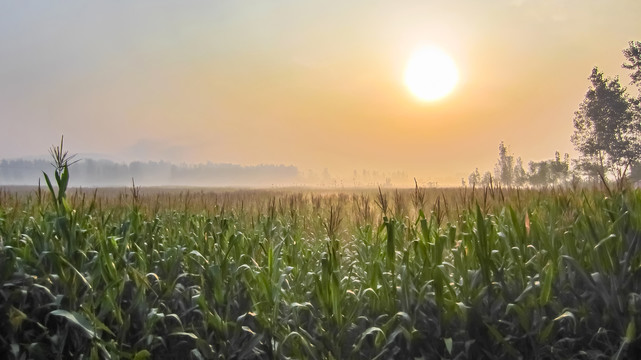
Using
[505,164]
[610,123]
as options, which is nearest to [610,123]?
[610,123]

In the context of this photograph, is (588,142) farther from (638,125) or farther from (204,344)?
(204,344)

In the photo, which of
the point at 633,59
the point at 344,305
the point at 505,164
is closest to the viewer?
the point at 344,305

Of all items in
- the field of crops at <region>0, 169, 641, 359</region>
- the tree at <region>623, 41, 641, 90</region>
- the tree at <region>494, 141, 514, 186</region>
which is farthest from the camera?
the tree at <region>494, 141, 514, 186</region>

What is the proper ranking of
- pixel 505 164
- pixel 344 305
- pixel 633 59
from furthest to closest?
pixel 505 164
pixel 633 59
pixel 344 305

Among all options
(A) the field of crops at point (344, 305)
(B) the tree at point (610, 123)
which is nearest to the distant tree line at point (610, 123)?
(B) the tree at point (610, 123)

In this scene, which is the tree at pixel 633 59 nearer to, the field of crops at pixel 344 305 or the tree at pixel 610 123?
the tree at pixel 610 123

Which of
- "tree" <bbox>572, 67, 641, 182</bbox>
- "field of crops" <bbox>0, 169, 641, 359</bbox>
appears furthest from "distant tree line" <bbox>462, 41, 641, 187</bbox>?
"field of crops" <bbox>0, 169, 641, 359</bbox>

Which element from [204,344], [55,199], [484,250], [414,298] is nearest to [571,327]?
[484,250]

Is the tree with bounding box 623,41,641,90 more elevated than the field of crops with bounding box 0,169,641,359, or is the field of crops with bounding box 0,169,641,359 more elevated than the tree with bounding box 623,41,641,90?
the tree with bounding box 623,41,641,90

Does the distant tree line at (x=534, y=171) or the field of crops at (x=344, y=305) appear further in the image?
the distant tree line at (x=534, y=171)

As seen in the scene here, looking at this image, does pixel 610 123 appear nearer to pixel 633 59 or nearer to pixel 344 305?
pixel 633 59

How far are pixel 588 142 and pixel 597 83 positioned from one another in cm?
781

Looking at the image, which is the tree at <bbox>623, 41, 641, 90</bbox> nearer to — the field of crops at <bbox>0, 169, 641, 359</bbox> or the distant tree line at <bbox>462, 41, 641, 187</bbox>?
the distant tree line at <bbox>462, 41, 641, 187</bbox>

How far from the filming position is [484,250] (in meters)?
4.20
